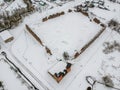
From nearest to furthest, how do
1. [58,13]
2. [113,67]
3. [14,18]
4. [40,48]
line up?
[113,67]
[40,48]
[14,18]
[58,13]

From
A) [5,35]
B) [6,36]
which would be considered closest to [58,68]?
[6,36]

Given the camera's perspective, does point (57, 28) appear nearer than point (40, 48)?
No

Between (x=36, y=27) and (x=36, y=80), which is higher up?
(x=36, y=27)

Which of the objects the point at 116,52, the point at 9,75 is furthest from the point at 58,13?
the point at 9,75

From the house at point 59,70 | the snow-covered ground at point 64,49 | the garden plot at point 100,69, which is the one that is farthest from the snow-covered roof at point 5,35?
the garden plot at point 100,69

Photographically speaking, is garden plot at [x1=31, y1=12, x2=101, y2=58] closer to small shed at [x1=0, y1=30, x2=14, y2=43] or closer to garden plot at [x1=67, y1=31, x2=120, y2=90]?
garden plot at [x1=67, y1=31, x2=120, y2=90]

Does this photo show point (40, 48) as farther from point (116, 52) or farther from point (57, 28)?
point (116, 52)

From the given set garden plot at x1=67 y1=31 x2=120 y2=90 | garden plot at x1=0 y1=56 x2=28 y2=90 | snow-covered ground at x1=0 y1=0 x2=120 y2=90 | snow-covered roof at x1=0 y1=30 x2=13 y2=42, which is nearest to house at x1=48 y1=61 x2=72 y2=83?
snow-covered ground at x1=0 y1=0 x2=120 y2=90
